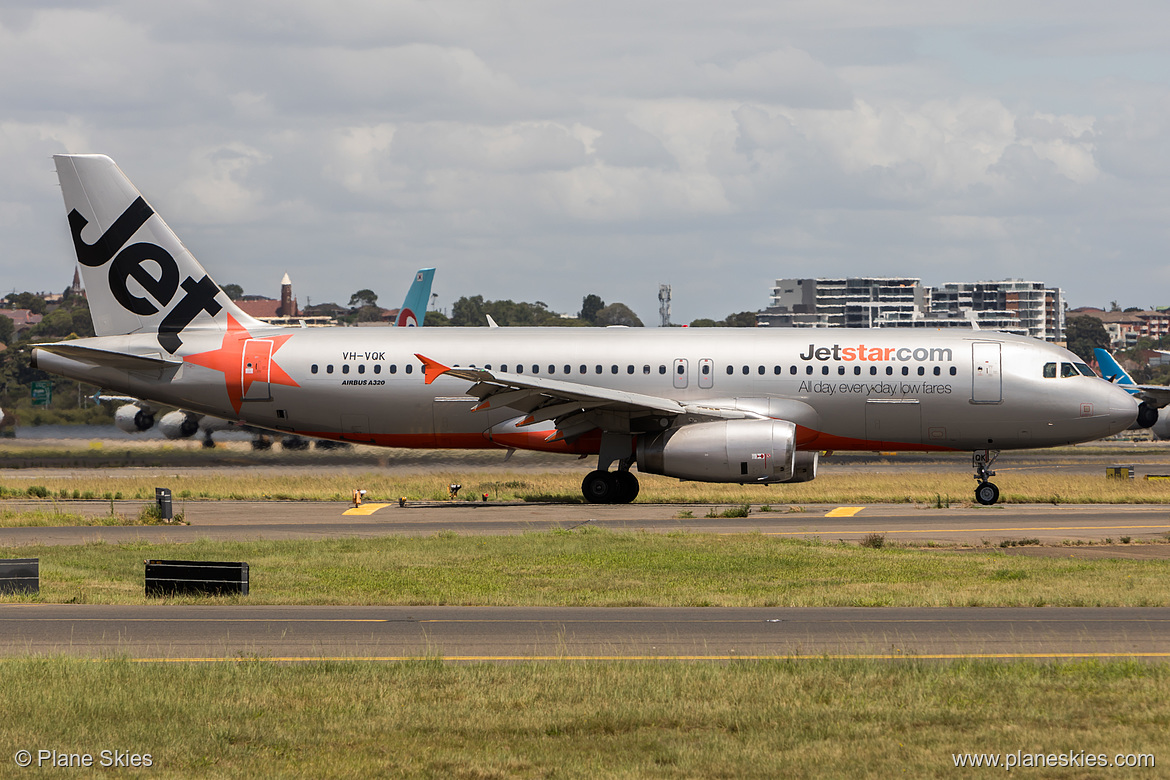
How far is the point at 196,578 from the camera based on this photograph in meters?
18.5

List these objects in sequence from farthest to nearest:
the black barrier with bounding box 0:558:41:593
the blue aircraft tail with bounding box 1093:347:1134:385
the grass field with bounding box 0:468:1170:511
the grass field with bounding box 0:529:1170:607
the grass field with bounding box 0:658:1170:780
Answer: the blue aircraft tail with bounding box 1093:347:1134:385
the grass field with bounding box 0:468:1170:511
the black barrier with bounding box 0:558:41:593
the grass field with bounding box 0:529:1170:607
the grass field with bounding box 0:658:1170:780

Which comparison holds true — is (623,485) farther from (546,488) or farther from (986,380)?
(986,380)

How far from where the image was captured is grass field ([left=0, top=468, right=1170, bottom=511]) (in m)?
37.2

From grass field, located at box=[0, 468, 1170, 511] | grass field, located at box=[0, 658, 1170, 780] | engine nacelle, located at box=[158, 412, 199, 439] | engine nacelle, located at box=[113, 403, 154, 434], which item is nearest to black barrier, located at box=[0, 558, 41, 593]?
grass field, located at box=[0, 658, 1170, 780]

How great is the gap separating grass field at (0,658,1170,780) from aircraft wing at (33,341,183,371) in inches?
927

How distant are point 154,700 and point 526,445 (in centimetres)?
2348

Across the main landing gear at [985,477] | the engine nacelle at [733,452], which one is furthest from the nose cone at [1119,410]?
the engine nacelle at [733,452]

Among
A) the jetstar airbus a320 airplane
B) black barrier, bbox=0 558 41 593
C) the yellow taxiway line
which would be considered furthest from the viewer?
the jetstar airbus a320 airplane

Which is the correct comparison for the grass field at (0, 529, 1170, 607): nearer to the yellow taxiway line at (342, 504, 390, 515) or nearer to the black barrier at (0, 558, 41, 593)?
the black barrier at (0, 558, 41, 593)

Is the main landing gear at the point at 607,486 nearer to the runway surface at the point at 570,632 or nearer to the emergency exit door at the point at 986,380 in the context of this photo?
the emergency exit door at the point at 986,380

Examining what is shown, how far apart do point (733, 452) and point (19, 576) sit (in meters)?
17.9

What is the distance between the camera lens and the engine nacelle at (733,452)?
104 feet

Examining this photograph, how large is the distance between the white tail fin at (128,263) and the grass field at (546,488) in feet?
18.0

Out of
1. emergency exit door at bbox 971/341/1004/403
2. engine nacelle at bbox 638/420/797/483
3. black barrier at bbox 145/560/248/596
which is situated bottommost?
black barrier at bbox 145/560/248/596
